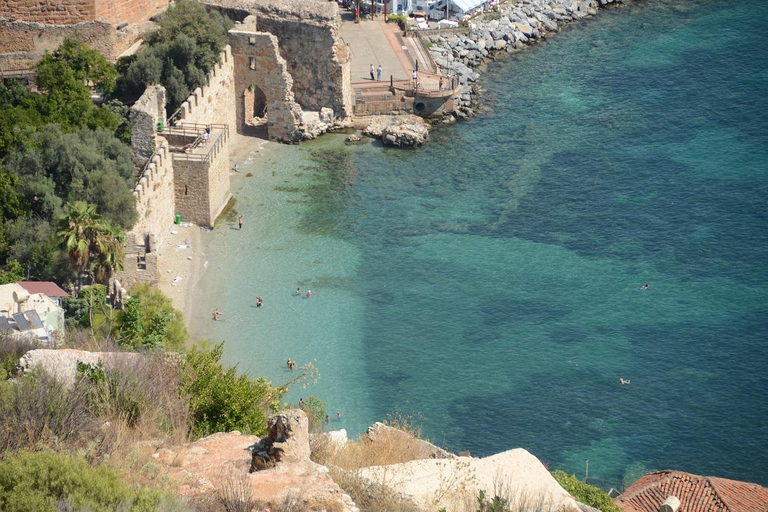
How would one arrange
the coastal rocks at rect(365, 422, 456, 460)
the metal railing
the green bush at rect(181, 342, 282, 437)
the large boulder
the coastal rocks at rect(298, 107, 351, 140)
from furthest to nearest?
the coastal rocks at rect(298, 107, 351, 140) < the metal railing < the coastal rocks at rect(365, 422, 456, 460) < the green bush at rect(181, 342, 282, 437) < the large boulder

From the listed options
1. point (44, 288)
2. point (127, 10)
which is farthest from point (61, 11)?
point (44, 288)

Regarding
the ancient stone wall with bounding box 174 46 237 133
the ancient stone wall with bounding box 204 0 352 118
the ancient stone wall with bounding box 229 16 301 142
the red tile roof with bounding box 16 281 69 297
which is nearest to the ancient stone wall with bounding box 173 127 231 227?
the ancient stone wall with bounding box 174 46 237 133

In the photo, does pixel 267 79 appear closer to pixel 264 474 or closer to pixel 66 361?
pixel 66 361

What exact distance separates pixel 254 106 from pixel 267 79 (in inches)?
112

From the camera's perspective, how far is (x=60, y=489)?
18.0 meters

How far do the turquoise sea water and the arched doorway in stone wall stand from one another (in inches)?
106

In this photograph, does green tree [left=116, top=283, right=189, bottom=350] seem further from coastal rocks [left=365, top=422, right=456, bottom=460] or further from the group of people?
the group of people

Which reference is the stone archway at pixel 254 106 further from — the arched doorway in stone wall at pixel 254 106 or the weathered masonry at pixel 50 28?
the weathered masonry at pixel 50 28

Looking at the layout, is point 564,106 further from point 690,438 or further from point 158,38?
point 690,438

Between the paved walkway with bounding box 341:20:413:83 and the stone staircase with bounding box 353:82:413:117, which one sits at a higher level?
the paved walkway with bounding box 341:20:413:83

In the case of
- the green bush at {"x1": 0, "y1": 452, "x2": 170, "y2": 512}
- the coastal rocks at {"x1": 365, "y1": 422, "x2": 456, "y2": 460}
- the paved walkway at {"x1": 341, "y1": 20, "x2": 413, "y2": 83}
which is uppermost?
the paved walkway at {"x1": 341, "y1": 20, "x2": 413, "y2": 83}

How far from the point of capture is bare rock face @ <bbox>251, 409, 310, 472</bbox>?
20156 millimetres

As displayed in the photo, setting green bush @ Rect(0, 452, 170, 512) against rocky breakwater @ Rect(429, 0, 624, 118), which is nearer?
green bush @ Rect(0, 452, 170, 512)

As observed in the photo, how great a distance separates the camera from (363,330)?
38625 millimetres
